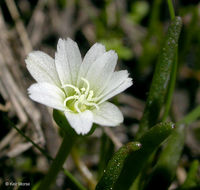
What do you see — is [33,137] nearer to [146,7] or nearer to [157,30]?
[157,30]

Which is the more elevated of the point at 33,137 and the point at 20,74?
the point at 20,74

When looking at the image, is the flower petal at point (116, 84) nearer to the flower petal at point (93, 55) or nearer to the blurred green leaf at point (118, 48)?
the flower petal at point (93, 55)

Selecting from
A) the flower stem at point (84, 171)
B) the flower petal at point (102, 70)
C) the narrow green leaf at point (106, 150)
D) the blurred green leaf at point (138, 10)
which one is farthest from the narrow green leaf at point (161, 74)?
the blurred green leaf at point (138, 10)

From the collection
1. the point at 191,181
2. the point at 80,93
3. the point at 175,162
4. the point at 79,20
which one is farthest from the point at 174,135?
the point at 79,20

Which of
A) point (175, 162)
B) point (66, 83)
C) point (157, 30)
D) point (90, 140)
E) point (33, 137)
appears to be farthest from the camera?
point (157, 30)

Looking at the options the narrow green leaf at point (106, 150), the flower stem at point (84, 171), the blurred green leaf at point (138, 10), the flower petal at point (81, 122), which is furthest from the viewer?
the blurred green leaf at point (138, 10)

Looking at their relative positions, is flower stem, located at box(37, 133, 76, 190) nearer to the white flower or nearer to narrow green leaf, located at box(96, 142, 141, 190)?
the white flower

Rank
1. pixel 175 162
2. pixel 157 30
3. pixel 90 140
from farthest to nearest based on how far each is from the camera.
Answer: pixel 157 30
pixel 90 140
pixel 175 162
